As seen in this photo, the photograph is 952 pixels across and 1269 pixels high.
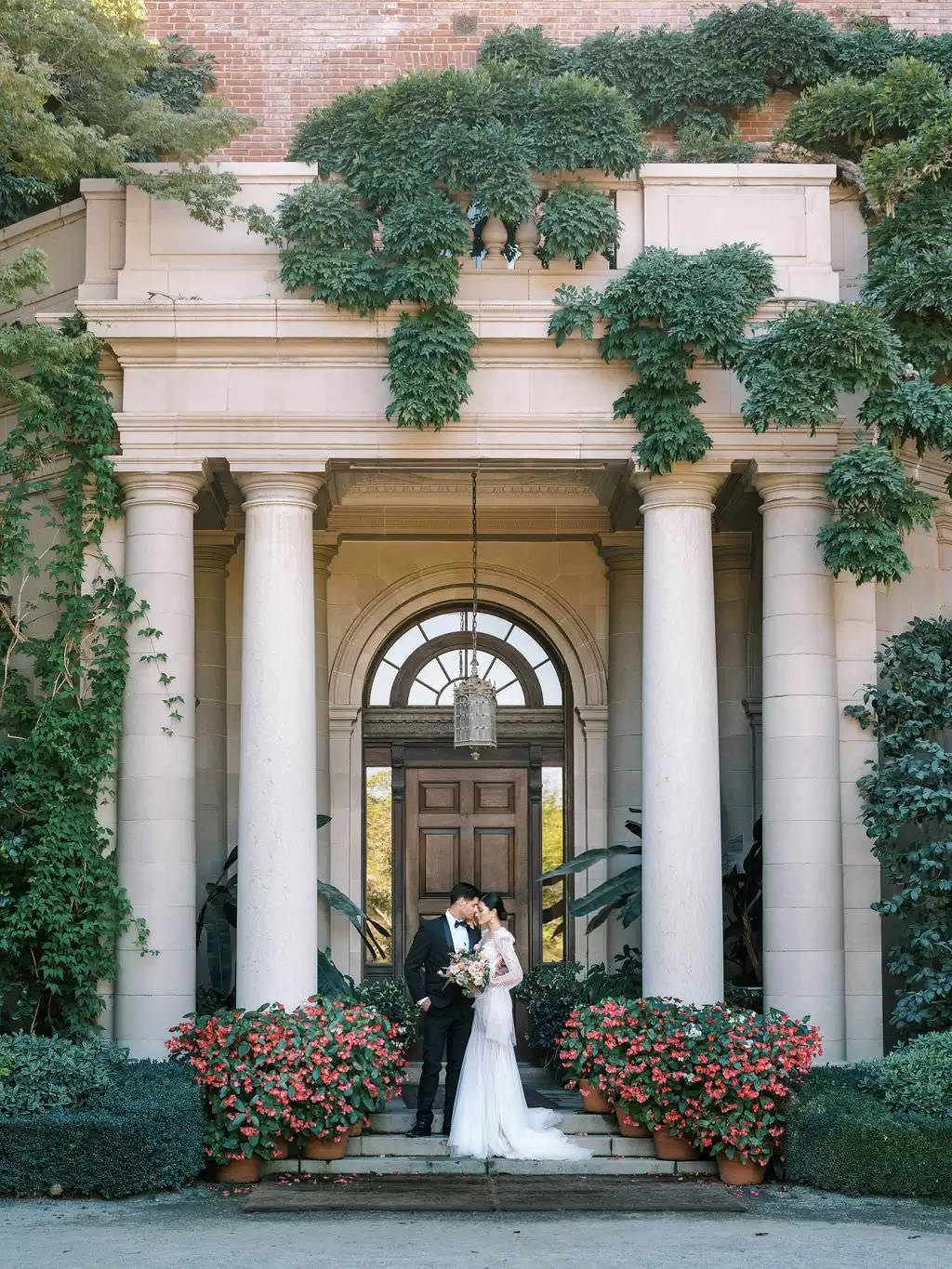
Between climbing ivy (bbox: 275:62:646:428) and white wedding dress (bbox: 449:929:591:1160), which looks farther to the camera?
climbing ivy (bbox: 275:62:646:428)

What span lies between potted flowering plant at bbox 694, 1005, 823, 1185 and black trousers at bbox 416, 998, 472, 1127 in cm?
179

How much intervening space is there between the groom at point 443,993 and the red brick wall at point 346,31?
356 inches

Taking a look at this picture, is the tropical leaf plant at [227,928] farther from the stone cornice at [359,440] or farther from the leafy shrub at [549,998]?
the stone cornice at [359,440]

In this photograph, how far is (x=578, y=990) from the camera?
14570 mm

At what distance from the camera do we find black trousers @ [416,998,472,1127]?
11758 mm

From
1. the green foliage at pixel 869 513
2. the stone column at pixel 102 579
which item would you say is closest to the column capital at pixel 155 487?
the stone column at pixel 102 579

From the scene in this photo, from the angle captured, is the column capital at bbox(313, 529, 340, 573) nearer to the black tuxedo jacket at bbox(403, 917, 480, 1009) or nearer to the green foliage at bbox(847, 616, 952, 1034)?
the black tuxedo jacket at bbox(403, 917, 480, 1009)

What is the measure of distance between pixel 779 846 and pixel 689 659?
1.53 meters

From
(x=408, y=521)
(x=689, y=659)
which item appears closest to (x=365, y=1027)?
(x=689, y=659)

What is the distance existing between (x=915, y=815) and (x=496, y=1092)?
357 centimetres

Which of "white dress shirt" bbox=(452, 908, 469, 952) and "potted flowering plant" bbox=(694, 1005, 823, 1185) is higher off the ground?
"white dress shirt" bbox=(452, 908, 469, 952)

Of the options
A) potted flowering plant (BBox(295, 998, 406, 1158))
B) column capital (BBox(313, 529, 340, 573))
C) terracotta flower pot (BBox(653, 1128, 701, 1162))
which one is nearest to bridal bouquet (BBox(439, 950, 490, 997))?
potted flowering plant (BBox(295, 998, 406, 1158))

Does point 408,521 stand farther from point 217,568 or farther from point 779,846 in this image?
point 779,846

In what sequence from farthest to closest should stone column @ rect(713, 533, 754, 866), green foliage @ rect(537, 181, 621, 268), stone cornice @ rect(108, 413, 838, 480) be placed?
stone column @ rect(713, 533, 754, 866) < stone cornice @ rect(108, 413, 838, 480) < green foliage @ rect(537, 181, 621, 268)
